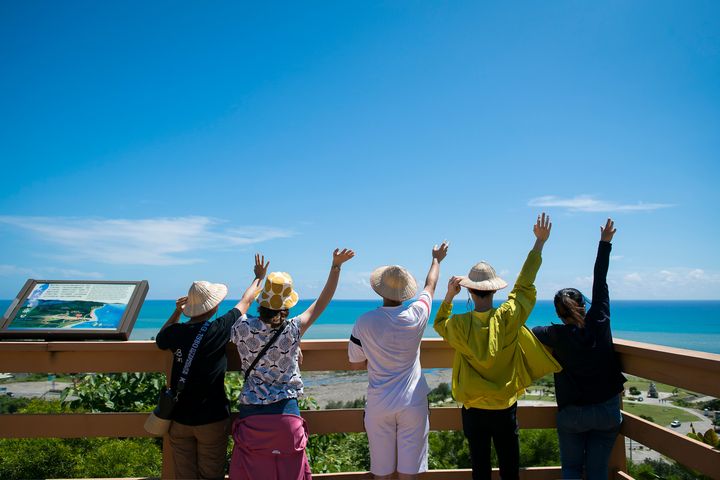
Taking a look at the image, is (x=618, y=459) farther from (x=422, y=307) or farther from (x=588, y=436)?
(x=422, y=307)

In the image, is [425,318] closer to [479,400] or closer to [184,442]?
[479,400]

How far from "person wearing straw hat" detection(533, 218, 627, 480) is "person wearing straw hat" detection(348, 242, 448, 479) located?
935 mm

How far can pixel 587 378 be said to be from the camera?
326 centimetres

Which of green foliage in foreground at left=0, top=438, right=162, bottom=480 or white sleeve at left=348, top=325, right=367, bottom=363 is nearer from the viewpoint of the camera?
white sleeve at left=348, top=325, right=367, bottom=363

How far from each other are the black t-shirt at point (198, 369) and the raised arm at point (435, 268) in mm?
1351

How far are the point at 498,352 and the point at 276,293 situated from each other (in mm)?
1431

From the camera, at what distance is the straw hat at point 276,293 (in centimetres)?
306

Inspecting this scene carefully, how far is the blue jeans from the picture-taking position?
10.6 ft

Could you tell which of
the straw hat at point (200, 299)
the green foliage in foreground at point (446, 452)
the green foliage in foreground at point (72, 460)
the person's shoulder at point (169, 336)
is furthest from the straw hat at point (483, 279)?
the green foliage in foreground at point (72, 460)

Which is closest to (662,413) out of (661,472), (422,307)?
(661,472)

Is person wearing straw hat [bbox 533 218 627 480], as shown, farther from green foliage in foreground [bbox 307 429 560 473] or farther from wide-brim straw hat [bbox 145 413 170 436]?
wide-brim straw hat [bbox 145 413 170 436]

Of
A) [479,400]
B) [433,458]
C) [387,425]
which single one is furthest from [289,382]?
[433,458]

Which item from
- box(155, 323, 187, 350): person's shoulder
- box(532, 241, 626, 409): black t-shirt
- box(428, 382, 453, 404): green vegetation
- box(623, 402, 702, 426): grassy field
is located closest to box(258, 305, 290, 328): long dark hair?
box(155, 323, 187, 350): person's shoulder

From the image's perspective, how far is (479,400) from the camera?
3.18 metres
